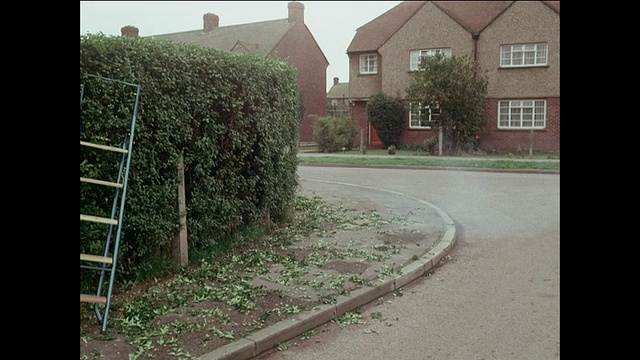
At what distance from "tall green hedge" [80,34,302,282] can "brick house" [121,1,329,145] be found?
34390mm

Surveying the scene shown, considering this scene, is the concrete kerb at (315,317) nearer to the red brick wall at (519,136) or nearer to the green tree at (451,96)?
the green tree at (451,96)

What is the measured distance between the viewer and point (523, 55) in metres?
29.1

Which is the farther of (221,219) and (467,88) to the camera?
(467,88)

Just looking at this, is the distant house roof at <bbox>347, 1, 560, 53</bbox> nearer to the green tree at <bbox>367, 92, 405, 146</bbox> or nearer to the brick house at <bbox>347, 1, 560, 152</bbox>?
the brick house at <bbox>347, 1, 560, 152</bbox>

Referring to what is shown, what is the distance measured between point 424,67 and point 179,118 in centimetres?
2281

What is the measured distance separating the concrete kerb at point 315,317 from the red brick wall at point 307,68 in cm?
3589

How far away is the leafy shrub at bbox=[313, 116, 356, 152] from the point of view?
101ft

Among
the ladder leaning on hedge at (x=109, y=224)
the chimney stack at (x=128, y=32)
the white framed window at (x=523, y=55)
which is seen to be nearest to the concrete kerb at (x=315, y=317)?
the ladder leaning on hedge at (x=109, y=224)

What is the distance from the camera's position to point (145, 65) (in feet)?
18.8

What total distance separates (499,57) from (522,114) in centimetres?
346

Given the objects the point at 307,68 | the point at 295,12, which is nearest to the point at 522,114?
the point at 307,68
